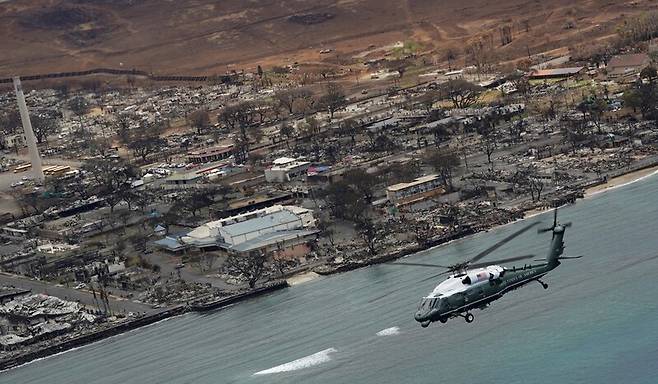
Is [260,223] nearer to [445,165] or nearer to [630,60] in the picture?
[445,165]

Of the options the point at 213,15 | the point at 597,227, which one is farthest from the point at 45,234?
the point at 213,15

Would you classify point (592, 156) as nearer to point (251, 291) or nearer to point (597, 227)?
point (597, 227)

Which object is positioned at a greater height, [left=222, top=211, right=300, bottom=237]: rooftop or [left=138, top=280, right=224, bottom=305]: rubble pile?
[left=222, top=211, right=300, bottom=237]: rooftop

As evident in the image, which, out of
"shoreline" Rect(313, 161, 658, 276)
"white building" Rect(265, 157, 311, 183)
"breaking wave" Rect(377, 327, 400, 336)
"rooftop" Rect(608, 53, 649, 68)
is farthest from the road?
"rooftop" Rect(608, 53, 649, 68)

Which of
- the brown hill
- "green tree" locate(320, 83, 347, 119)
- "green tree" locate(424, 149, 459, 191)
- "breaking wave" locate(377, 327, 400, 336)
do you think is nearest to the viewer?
"breaking wave" locate(377, 327, 400, 336)

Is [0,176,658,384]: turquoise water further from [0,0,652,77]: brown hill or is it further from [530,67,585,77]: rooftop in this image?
[0,0,652,77]: brown hill

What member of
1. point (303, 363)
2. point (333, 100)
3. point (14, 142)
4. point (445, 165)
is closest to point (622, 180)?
point (445, 165)

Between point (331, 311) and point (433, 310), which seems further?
point (331, 311)
